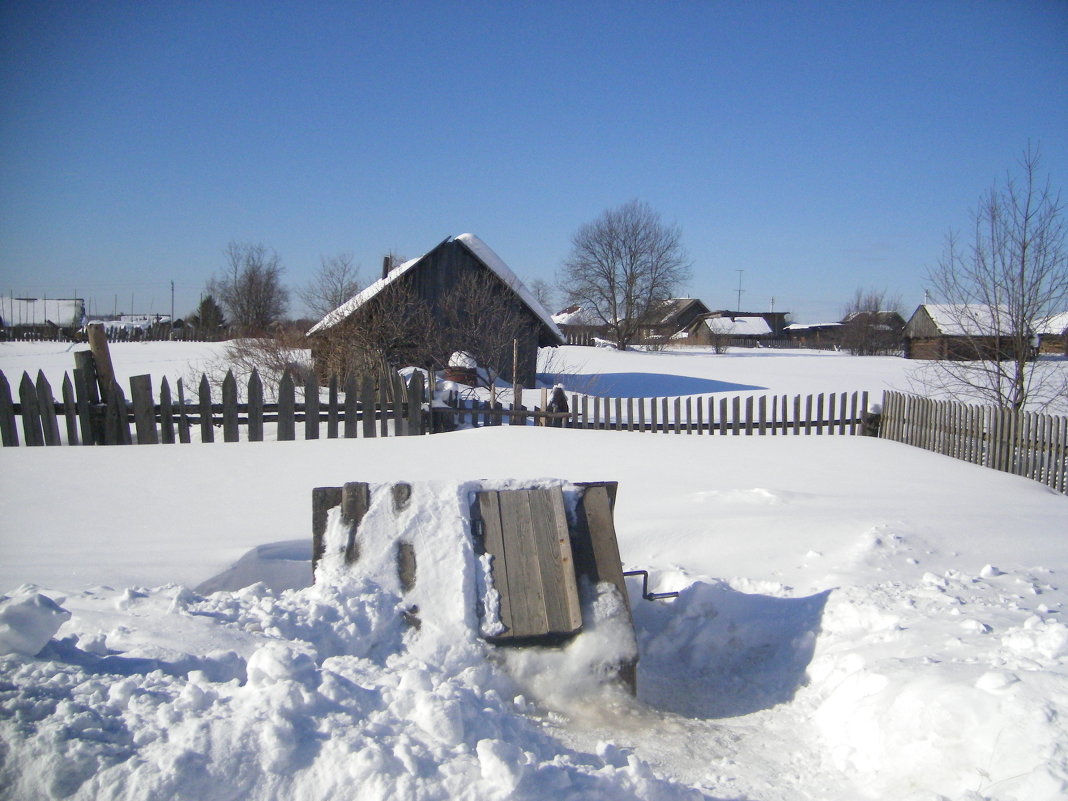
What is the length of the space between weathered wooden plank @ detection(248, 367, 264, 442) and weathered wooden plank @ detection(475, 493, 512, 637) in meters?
6.15

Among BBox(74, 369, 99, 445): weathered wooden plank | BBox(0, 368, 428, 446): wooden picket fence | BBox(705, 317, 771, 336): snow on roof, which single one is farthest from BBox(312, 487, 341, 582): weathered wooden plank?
BBox(705, 317, 771, 336): snow on roof

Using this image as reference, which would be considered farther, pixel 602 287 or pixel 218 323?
pixel 602 287

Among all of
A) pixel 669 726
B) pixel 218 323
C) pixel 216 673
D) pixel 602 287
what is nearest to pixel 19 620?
pixel 216 673

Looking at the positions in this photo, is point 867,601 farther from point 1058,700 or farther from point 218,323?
point 218,323

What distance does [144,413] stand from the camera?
9.22 meters

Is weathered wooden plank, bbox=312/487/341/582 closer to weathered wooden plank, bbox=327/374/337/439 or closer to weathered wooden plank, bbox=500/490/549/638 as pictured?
weathered wooden plank, bbox=500/490/549/638

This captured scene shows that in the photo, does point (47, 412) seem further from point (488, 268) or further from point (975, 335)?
point (975, 335)

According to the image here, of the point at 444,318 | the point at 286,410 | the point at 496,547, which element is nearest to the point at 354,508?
the point at 496,547

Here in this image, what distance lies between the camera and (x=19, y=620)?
279cm

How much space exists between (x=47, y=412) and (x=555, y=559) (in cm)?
769

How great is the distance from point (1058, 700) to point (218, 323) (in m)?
46.6

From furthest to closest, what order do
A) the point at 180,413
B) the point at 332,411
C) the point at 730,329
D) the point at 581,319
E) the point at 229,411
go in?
the point at 730,329 → the point at 581,319 → the point at 332,411 → the point at 229,411 → the point at 180,413

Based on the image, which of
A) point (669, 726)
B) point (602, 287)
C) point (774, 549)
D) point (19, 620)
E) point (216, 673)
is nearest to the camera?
point (19, 620)

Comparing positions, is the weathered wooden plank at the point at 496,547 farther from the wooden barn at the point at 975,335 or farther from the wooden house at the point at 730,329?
the wooden house at the point at 730,329
